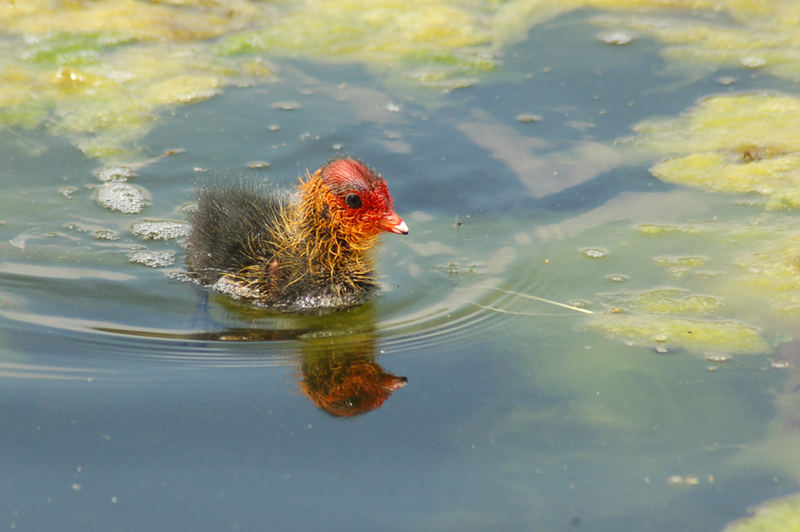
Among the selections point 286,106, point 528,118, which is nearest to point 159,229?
point 286,106

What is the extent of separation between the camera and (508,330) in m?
4.41

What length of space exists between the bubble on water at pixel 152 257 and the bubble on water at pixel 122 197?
1.83 ft

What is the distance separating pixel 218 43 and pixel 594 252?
4418mm

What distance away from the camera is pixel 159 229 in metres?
5.51

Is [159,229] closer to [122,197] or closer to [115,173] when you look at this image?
[122,197]

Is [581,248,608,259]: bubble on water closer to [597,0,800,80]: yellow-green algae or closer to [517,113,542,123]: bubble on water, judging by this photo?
[517,113,542,123]: bubble on water

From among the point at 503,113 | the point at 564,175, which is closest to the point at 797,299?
the point at 564,175

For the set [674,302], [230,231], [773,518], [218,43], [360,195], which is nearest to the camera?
[773,518]

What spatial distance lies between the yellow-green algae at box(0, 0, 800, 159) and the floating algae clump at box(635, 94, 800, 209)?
96cm

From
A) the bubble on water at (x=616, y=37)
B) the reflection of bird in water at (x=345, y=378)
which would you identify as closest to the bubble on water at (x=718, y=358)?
the reflection of bird in water at (x=345, y=378)

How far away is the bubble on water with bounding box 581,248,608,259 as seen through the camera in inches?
201

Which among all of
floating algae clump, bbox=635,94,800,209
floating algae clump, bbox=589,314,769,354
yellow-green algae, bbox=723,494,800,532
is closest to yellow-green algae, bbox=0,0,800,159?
floating algae clump, bbox=635,94,800,209

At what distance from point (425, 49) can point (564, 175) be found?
96.4 inches

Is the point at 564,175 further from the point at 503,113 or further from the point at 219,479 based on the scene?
the point at 219,479
